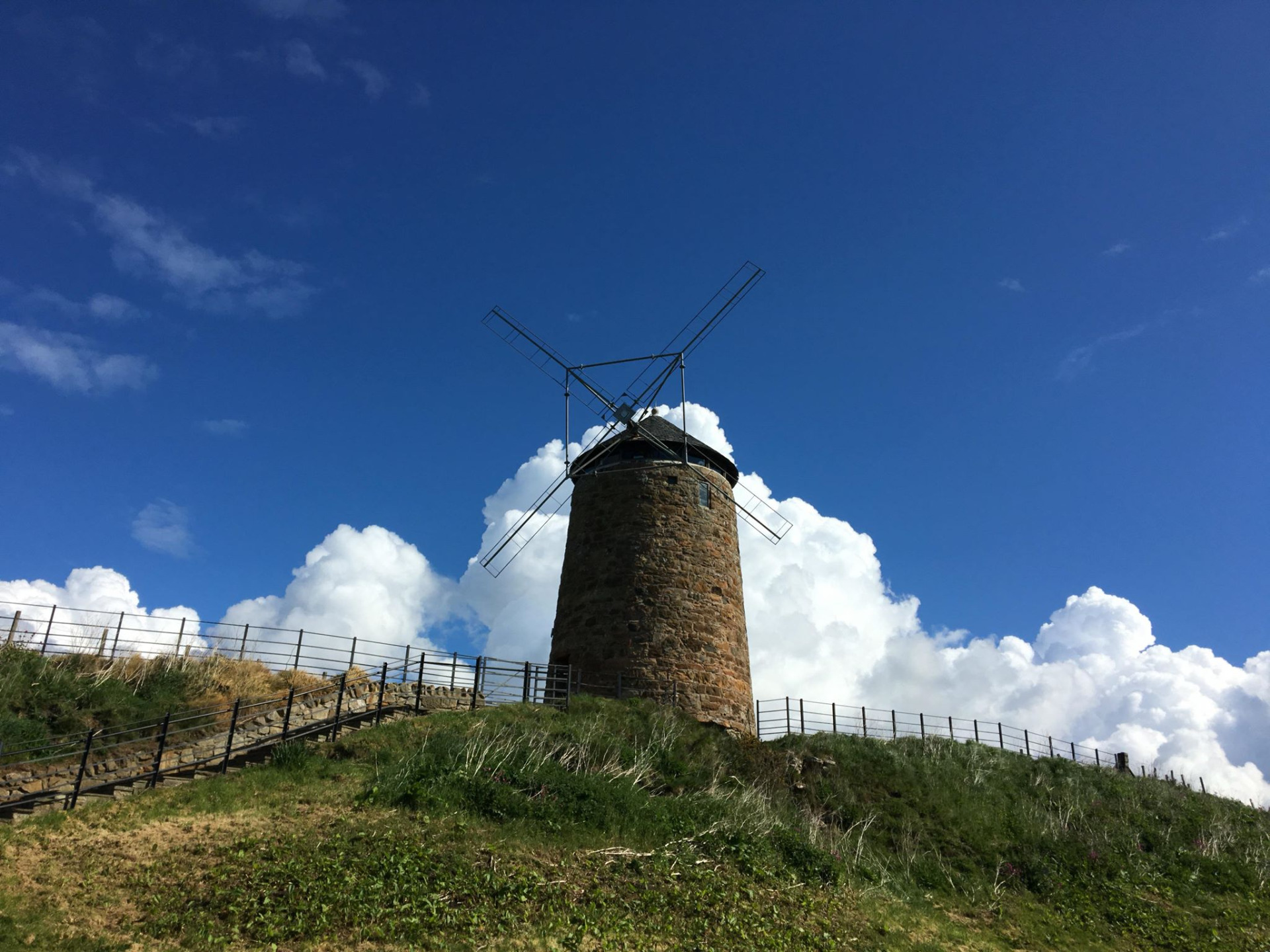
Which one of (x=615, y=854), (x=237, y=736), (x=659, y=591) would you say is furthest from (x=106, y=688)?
(x=615, y=854)

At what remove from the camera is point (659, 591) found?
2236 cm

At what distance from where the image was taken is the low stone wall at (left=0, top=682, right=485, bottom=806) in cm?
1498

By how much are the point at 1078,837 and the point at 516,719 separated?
11.3m

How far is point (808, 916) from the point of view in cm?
1195

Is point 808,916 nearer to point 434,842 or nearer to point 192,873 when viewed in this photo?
point 434,842

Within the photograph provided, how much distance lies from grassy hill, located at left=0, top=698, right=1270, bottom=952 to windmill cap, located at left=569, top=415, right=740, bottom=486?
25.9 feet

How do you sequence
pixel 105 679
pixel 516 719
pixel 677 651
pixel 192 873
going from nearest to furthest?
pixel 192 873
pixel 516 719
pixel 105 679
pixel 677 651

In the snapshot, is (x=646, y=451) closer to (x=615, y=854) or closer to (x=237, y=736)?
(x=237, y=736)

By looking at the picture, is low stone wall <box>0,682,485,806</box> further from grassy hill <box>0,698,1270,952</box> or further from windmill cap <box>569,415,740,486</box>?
windmill cap <box>569,415,740,486</box>

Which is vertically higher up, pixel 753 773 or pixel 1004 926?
pixel 753 773

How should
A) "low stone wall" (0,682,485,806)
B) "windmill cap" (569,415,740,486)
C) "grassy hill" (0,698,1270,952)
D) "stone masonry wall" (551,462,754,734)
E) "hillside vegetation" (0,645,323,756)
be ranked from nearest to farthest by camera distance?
"grassy hill" (0,698,1270,952) < "low stone wall" (0,682,485,806) < "hillside vegetation" (0,645,323,756) < "stone masonry wall" (551,462,754,734) < "windmill cap" (569,415,740,486)

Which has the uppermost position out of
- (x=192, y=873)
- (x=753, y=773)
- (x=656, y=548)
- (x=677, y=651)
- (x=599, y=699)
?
(x=656, y=548)

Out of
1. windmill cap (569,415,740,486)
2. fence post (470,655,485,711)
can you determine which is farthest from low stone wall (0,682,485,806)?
windmill cap (569,415,740,486)

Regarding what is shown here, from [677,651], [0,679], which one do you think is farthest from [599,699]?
[0,679]
